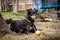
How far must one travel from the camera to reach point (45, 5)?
623 inches

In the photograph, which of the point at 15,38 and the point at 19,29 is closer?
the point at 15,38

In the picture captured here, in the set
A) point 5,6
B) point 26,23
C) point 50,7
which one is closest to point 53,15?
point 50,7

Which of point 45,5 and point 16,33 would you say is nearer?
point 16,33

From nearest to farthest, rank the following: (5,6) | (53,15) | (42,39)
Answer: (42,39) < (53,15) < (5,6)

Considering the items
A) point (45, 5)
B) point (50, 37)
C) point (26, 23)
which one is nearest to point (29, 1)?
point (45, 5)

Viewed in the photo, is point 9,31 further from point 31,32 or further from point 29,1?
point 29,1

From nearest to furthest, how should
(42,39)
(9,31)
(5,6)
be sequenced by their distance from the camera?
1. (42,39)
2. (9,31)
3. (5,6)

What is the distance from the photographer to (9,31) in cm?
641

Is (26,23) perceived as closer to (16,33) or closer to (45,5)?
(16,33)

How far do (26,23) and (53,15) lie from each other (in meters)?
5.99

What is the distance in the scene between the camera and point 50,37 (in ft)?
19.2

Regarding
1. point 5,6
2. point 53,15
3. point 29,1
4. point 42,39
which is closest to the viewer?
point 42,39

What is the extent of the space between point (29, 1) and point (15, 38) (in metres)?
11.0

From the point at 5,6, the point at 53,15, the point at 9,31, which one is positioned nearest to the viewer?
the point at 9,31
